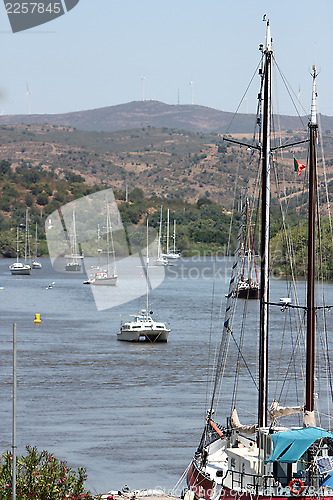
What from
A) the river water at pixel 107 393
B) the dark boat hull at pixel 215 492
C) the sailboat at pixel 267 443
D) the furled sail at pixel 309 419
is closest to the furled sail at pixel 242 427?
the sailboat at pixel 267 443

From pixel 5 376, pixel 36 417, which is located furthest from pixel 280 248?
pixel 36 417

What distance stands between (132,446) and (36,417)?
18.9 ft

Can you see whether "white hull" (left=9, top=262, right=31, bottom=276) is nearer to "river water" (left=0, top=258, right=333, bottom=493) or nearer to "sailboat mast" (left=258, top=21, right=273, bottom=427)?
"river water" (left=0, top=258, right=333, bottom=493)

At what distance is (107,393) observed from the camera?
134 feet

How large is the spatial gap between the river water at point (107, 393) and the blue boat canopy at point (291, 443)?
23.7ft

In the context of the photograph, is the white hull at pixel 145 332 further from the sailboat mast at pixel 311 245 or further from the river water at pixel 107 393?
the sailboat mast at pixel 311 245

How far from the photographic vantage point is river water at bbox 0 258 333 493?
29.8 meters

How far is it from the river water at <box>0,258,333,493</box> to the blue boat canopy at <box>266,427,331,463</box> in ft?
23.7

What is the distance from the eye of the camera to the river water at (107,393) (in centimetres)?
2980

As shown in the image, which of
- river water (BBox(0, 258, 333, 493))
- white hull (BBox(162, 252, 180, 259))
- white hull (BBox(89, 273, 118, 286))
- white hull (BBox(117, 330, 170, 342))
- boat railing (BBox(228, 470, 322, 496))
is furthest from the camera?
white hull (BBox(162, 252, 180, 259))

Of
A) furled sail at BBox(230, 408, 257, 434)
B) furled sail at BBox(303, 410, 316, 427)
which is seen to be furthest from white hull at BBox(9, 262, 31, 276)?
furled sail at BBox(303, 410, 316, 427)

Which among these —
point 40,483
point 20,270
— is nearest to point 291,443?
point 40,483

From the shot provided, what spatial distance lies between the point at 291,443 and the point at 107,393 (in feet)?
72.4

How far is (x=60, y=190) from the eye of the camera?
196875mm
